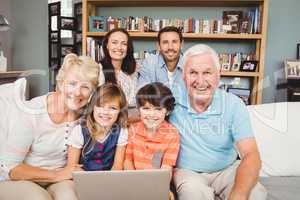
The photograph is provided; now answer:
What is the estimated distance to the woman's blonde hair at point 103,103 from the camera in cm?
144

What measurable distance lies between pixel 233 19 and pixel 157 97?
93.5 inches

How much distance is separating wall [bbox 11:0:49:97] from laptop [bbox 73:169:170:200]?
3.30 m

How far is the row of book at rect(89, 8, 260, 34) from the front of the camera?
11.3 ft

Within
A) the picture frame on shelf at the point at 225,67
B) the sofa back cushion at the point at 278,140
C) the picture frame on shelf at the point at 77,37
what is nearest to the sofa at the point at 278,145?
the sofa back cushion at the point at 278,140

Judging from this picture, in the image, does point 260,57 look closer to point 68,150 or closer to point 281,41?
point 281,41

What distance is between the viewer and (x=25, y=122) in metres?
1.36

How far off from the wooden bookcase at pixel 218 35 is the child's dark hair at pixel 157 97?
6.79 ft

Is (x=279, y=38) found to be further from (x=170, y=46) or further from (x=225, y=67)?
(x=170, y=46)

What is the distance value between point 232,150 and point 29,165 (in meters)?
0.92

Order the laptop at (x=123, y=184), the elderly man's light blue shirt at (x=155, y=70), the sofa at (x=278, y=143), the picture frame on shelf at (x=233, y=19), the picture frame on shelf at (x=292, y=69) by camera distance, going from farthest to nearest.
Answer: the picture frame on shelf at (x=233, y=19), the picture frame on shelf at (x=292, y=69), the elderly man's light blue shirt at (x=155, y=70), the sofa at (x=278, y=143), the laptop at (x=123, y=184)

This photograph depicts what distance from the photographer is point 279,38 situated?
3.71 meters

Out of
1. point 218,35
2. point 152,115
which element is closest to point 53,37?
point 218,35

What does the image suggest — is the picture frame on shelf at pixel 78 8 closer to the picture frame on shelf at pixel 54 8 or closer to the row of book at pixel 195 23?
the picture frame on shelf at pixel 54 8

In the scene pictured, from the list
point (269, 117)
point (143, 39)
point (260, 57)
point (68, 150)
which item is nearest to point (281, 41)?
point (260, 57)
